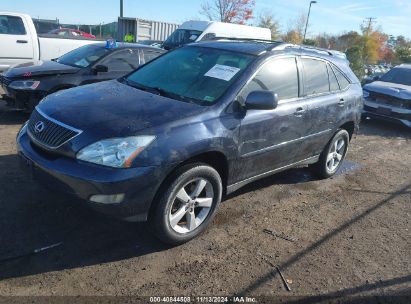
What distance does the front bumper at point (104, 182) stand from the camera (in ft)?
9.71

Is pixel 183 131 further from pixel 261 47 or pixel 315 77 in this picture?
pixel 315 77

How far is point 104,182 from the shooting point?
9.62 ft

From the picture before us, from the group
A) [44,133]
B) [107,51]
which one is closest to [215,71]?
[44,133]

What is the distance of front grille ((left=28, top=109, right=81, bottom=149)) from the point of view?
3.18 m

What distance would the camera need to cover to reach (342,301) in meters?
3.09

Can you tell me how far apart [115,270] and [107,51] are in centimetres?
537

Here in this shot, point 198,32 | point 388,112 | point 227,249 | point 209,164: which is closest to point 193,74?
point 209,164

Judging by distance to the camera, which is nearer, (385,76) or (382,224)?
(382,224)

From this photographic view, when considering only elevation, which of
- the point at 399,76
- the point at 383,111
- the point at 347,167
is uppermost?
the point at 399,76

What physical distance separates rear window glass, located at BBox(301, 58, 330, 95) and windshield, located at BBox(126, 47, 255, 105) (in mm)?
935

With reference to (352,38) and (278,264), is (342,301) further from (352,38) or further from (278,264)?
(352,38)

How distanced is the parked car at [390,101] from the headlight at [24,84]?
7894 mm

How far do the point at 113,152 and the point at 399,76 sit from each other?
33.8ft

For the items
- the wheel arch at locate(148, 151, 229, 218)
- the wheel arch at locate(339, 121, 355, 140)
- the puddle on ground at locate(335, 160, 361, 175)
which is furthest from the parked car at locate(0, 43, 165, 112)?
the puddle on ground at locate(335, 160, 361, 175)
